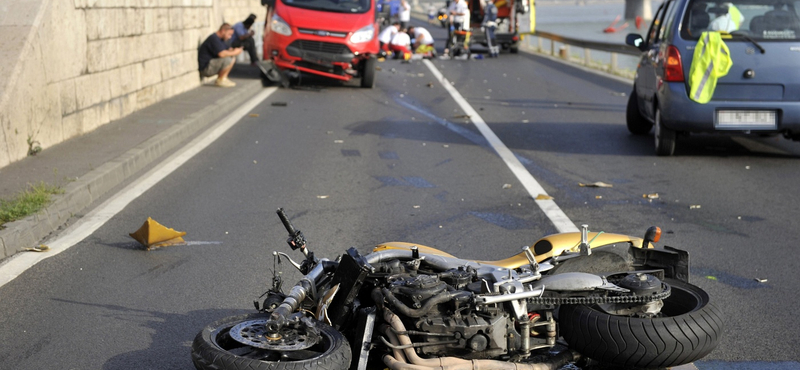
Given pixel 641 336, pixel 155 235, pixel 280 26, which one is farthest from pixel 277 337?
pixel 280 26

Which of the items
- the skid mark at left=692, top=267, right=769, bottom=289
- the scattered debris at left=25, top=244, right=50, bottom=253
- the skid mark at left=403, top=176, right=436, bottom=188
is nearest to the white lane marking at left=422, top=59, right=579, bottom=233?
the skid mark at left=403, top=176, right=436, bottom=188

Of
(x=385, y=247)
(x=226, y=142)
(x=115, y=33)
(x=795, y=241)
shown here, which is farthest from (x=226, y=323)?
(x=115, y=33)

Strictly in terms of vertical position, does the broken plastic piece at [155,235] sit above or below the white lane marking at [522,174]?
above

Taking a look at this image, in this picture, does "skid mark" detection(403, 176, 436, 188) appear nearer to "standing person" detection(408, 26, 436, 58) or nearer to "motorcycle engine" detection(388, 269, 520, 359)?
"motorcycle engine" detection(388, 269, 520, 359)

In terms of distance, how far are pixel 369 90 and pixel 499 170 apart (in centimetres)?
1000

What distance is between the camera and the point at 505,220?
759 cm

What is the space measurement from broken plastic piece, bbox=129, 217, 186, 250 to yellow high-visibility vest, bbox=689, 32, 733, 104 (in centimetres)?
612

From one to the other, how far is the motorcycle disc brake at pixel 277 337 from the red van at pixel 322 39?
15748 mm

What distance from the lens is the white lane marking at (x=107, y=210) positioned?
6.28 meters

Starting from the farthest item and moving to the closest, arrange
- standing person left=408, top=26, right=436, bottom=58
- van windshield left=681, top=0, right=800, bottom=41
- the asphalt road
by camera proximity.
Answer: standing person left=408, top=26, right=436, bottom=58, van windshield left=681, top=0, right=800, bottom=41, the asphalt road

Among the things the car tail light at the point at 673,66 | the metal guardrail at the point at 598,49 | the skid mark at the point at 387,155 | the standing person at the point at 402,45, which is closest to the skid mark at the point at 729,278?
the car tail light at the point at 673,66

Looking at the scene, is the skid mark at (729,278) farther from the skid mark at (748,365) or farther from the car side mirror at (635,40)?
the car side mirror at (635,40)

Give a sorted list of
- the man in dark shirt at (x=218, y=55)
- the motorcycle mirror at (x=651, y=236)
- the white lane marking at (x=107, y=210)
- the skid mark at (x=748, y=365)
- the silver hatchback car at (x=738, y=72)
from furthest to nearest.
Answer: the man in dark shirt at (x=218, y=55) < the silver hatchback car at (x=738, y=72) < the white lane marking at (x=107, y=210) < the motorcycle mirror at (x=651, y=236) < the skid mark at (x=748, y=365)

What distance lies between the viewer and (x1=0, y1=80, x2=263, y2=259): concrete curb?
673cm
